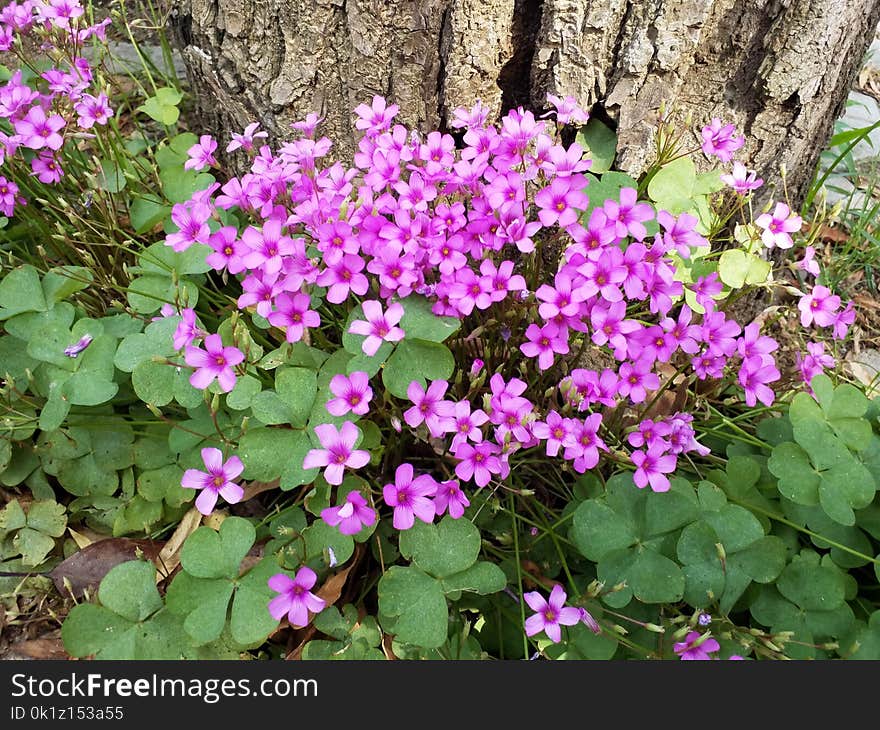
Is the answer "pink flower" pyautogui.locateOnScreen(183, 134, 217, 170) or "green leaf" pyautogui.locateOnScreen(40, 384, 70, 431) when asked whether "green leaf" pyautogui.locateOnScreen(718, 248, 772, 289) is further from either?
"green leaf" pyautogui.locateOnScreen(40, 384, 70, 431)

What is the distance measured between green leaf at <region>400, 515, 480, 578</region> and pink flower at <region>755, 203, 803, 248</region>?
0.95 m

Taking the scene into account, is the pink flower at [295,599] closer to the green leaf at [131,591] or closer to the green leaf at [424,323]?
the green leaf at [131,591]

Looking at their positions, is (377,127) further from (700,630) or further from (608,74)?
(700,630)

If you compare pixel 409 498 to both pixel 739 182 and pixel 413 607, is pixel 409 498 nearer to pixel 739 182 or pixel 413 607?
pixel 413 607

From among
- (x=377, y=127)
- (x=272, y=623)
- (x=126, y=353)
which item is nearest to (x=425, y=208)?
(x=377, y=127)

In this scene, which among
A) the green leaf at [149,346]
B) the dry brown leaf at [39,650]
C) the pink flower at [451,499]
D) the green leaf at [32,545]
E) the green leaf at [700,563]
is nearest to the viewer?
the pink flower at [451,499]

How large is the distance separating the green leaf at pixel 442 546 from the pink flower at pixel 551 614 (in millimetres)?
160

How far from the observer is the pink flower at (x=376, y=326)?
4.75 feet

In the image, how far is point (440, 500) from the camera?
1.53m

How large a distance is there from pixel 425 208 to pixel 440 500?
0.62 meters

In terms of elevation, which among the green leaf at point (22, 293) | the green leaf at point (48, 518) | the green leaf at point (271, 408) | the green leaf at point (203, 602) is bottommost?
the green leaf at point (48, 518)

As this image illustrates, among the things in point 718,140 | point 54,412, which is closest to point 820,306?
point 718,140

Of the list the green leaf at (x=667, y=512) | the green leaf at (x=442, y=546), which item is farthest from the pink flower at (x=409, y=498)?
the green leaf at (x=667, y=512)

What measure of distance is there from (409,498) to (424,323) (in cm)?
37
